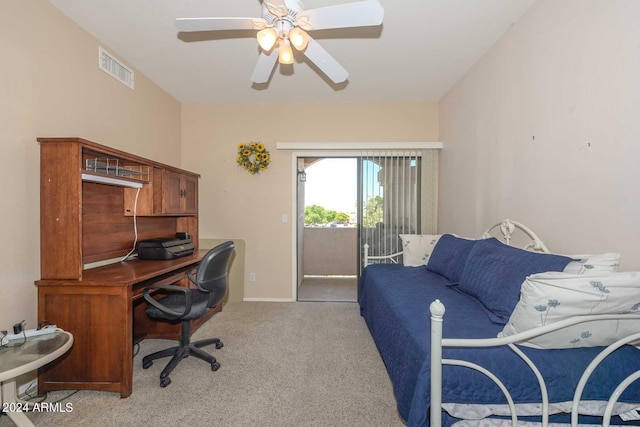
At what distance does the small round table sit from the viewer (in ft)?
4.42

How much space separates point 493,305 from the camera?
5.46 ft

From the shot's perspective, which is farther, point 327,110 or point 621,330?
point 327,110

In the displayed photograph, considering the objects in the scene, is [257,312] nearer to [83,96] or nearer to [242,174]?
[242,174]

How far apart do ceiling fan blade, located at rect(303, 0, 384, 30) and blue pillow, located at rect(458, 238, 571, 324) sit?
1536mm

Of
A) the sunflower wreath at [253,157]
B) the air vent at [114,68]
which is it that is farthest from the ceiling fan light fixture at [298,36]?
the sunflower wreath at [253,157]

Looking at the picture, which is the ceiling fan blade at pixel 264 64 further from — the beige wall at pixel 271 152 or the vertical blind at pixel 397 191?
the vertical blind at pixel 397 191

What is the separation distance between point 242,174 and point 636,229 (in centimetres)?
363

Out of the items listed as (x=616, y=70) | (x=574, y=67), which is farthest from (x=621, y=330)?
(x=574, y=67)

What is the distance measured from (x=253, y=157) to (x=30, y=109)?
86.5 inches

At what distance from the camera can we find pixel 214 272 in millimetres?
2256

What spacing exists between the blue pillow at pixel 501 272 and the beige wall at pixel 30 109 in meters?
2.84

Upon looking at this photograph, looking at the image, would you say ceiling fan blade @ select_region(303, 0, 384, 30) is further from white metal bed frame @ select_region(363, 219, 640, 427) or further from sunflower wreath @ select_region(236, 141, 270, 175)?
sunflower wreath @ select_region(236, 141, 270, 175)

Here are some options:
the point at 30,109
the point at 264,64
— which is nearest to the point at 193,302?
the point at 30,109

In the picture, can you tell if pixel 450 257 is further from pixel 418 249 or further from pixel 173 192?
pixel 173 192
